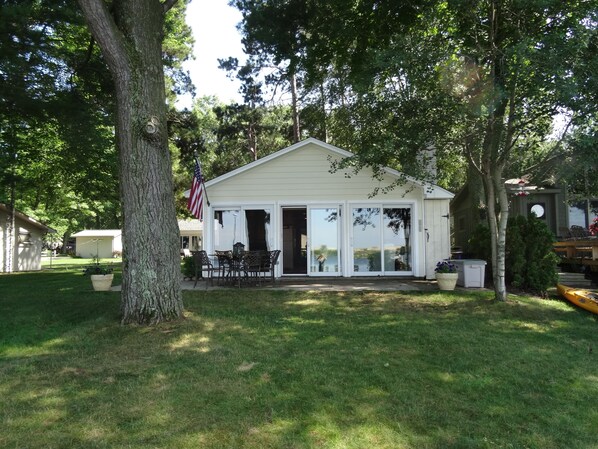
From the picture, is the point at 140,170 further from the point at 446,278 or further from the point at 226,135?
the point at 226,135

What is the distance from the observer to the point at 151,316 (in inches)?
247

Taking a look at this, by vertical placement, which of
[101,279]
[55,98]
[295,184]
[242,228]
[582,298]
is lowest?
[582,298]

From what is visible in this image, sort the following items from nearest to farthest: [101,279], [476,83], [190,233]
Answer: [476,83]
[101,279]
[190,233]

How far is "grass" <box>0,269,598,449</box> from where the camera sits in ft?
10.3

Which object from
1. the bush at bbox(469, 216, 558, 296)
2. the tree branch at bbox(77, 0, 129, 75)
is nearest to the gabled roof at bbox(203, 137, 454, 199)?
the bush at bbox(469, 216, 558, 296)

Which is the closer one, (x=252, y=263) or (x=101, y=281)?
(x=101, y=281)

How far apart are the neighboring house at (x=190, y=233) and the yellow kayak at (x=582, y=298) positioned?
3522 centimetres

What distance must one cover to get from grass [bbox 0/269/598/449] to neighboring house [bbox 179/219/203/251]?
113 feet

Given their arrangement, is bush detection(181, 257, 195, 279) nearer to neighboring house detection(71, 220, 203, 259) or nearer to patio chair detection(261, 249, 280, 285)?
patio chair detection(261, 249, 280, 285)

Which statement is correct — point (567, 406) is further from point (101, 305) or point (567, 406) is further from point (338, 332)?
point (101, 305)

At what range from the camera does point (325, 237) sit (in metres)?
12.6

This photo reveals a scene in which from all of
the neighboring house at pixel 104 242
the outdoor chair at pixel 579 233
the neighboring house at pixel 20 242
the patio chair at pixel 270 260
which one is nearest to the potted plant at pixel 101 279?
the patio chair at pixel 270 260

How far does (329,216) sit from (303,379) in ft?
28.2

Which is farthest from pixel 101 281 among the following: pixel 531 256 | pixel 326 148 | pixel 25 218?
pixel 25 218
